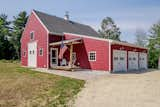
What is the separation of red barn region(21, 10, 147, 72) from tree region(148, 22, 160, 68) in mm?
7518

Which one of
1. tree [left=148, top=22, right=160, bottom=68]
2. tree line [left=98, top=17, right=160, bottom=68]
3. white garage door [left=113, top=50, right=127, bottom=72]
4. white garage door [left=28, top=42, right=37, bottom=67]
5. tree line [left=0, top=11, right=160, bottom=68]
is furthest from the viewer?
tree line [left=98, top=17, right=160, bottom=68]

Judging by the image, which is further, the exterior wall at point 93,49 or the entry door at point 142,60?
the entry door at point 142,60

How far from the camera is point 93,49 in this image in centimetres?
2119

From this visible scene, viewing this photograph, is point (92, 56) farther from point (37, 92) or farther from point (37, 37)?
point (37, 92)

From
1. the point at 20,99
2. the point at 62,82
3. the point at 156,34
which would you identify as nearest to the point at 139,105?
the point at 20,99

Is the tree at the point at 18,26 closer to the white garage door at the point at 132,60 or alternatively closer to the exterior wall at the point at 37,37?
the exterior wall at the point at 37,37

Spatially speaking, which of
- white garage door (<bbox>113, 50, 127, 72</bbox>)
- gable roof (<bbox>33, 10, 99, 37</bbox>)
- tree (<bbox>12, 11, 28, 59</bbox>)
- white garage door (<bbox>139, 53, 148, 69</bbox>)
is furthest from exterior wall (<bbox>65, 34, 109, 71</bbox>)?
tree (<bbox>12, 11, 28, 59</bbox>)

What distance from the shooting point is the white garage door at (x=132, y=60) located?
2469cm

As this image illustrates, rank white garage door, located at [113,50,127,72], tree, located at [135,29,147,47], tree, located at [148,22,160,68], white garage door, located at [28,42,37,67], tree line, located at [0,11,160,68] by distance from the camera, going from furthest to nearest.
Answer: tree, located at [135,29,147,47], tree line, located at [0,11,160,68], tree, located at [148,22,160,68], white garage door, located at [28,42,37,67], white garage door, located at [113,50,127,72]

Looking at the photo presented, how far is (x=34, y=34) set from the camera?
26.2m

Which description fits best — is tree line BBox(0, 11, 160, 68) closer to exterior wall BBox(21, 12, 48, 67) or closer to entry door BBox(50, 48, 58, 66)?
exterior wall BBox(21, 12, 48, 67)

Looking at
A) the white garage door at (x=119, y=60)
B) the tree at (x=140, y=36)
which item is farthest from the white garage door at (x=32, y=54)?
the tree at (x=140, y=36)

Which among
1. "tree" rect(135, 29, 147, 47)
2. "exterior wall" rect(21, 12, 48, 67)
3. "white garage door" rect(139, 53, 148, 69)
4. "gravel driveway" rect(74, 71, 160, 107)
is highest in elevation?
"tree" rect(135, 29, 147, 47)

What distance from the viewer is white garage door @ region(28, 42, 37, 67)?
2573cm
